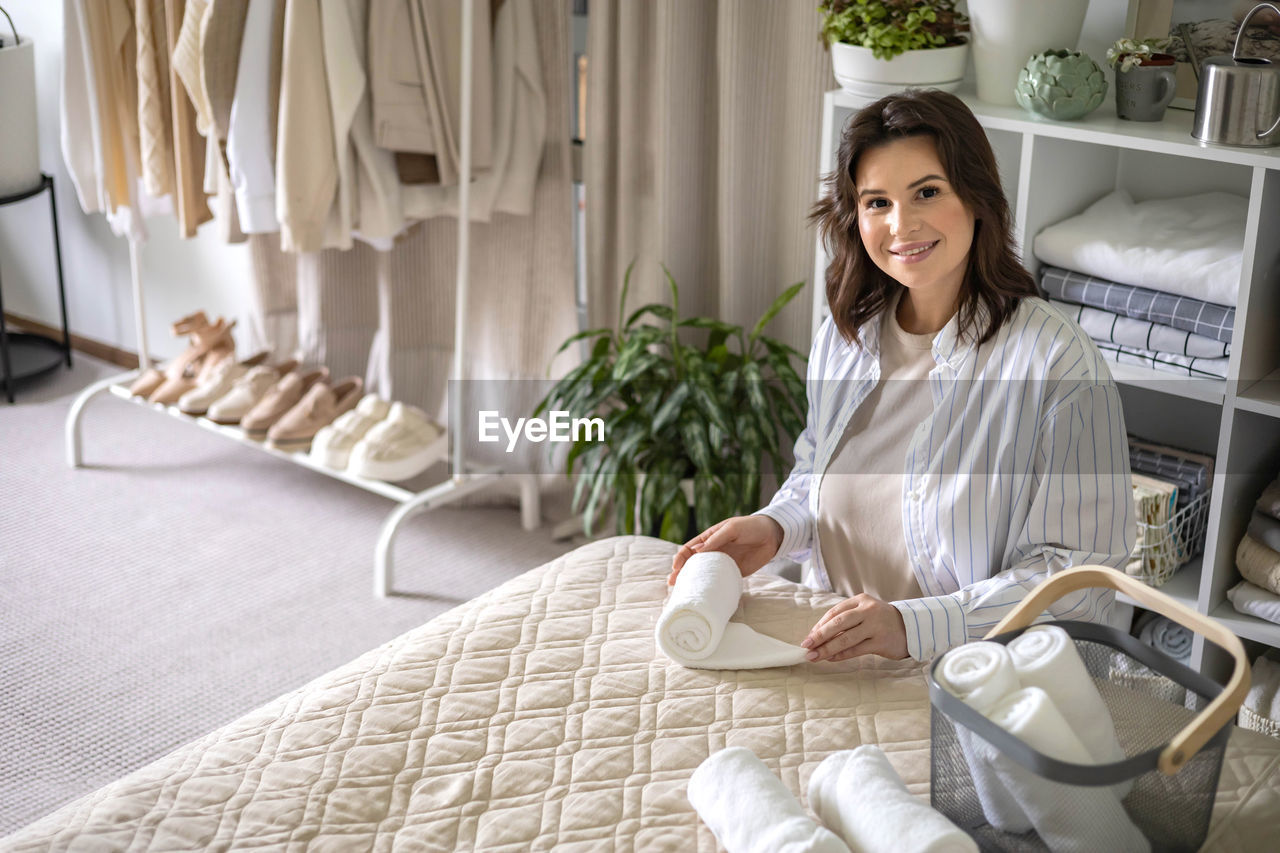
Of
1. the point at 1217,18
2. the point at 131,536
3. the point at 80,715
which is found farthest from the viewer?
the point at 131,536

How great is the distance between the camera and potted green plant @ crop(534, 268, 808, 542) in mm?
2461

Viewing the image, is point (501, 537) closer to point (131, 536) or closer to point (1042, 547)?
point (131, 536)

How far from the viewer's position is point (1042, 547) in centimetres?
142

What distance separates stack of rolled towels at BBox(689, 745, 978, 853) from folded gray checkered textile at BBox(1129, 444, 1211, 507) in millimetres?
1149

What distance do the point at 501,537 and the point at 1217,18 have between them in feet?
6.29

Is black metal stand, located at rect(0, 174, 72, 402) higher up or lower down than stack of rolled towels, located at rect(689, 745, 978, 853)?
lower down

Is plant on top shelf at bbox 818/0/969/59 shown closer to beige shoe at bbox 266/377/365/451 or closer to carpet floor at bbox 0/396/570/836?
carpet floor at bbox 0/396/570/836

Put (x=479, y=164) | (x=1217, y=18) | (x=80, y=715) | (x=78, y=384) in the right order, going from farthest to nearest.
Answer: (x=78, y=384) → (x=479, y=164) → (x=80, y=715) → (x=1217, y=18)

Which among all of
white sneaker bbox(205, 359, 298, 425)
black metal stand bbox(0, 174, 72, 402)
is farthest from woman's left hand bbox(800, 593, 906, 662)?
black metal stand bbox(0, 174, 72, 402)

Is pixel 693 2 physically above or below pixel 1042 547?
above

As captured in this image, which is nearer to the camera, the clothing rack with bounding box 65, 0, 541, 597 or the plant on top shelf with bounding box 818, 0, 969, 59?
the plant on top shelf with bounding box 818, 0, 969, 59

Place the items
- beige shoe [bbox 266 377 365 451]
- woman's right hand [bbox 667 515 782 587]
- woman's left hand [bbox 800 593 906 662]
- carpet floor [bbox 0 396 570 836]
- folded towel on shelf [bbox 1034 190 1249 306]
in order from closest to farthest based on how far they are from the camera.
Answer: woman's left hand [bbox 800 593 906 662] → woman's right hand [bbox 667 515 782 587] → folded towel on shelf [bbox 1034 190 1249 306] → carpet floor [bbox 0 396 570 836] → beige shoe [bbox 266 377 365 451]

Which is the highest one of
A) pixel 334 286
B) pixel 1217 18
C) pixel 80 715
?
pixel 1217 18

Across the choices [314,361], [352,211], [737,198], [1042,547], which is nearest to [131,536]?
[314,361]
